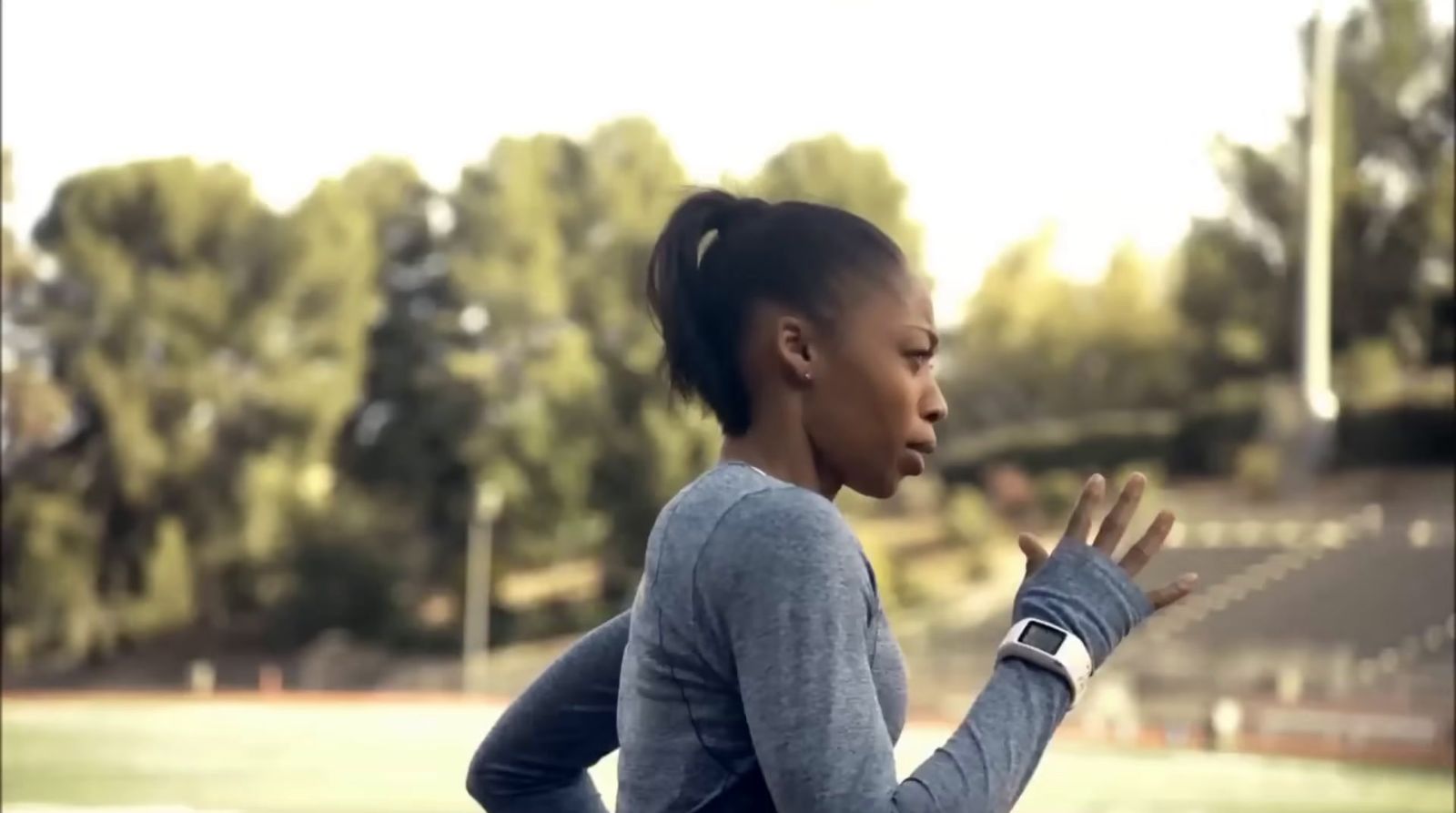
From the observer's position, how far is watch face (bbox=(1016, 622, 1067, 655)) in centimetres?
69

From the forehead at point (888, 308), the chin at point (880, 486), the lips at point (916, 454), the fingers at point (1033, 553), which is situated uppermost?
the forehead at point (888, 308)

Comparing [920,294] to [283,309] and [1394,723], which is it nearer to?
[1394,723]

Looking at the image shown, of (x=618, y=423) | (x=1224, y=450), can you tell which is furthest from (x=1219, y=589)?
(x=618, y=423)

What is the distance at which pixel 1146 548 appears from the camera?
0.72 meters

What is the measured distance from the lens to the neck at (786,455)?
743 millimetres

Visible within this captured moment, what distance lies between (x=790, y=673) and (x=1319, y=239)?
1381cm

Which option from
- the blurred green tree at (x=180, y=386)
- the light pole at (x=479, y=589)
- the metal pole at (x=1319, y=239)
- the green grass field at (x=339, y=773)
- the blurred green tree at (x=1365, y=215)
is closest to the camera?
the green grass field at (x=339, y=773)

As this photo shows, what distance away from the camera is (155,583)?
12781 mm

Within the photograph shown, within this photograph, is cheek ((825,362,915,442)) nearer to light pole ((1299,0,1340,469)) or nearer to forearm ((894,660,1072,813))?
forearm ((894,660,1072,813))

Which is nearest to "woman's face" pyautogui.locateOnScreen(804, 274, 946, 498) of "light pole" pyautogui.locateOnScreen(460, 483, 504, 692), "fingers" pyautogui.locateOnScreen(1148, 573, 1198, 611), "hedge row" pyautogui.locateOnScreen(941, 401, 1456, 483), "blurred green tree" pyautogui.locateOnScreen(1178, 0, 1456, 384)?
"fingers" pyautogui.locateOnScreen(1148, 573, 1198, 611)

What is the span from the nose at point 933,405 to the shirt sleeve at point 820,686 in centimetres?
7

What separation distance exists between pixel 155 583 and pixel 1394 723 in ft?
25.4

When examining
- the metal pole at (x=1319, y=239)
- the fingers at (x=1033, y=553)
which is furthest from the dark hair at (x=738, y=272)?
the metal pole at (x=1319, y=239)

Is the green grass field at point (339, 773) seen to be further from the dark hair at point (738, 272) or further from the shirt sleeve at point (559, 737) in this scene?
the dark hair at point (738, 272)
